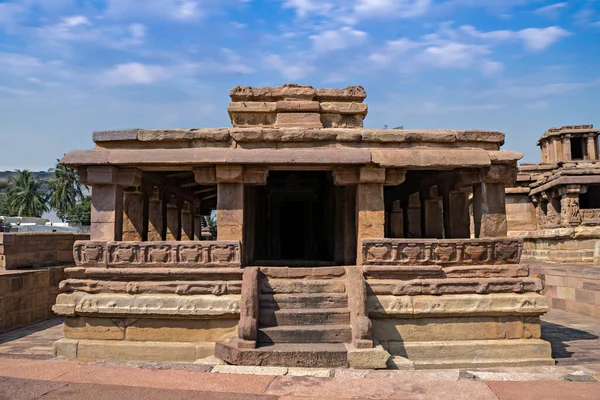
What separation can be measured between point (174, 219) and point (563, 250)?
39.7ft

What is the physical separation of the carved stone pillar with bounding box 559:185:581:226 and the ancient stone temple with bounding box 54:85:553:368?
15.0 metres

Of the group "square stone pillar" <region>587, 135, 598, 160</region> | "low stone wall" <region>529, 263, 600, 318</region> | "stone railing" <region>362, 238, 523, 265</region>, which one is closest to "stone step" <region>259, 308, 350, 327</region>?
"stone railing" <region>362, 238, 523, 265</region>

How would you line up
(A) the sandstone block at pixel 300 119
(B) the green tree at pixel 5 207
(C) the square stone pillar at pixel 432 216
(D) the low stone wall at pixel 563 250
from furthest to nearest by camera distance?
(B) the green tree at pixel 5 207
(D) the low stone wall at pixel 563 250
(C) the square stone pillar at pixel 432 216
(A) the sandstone block at pixel 300 119

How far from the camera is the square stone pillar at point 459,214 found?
8.77m

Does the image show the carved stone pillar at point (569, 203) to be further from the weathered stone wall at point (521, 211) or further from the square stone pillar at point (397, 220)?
the square stone pillar at point (397, 220)

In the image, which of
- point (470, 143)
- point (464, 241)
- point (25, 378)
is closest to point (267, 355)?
point (25, 378)

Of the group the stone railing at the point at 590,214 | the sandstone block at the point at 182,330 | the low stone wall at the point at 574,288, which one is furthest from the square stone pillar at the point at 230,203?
the stone railing at the point at 590,214

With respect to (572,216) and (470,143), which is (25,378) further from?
(572,216)

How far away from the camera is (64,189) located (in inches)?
1791

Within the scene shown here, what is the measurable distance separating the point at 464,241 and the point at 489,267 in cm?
55

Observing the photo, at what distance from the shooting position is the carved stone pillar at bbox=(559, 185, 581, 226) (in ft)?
63.2

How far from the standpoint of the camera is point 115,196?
695 cm

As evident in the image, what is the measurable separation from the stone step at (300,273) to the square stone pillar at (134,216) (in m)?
3.31

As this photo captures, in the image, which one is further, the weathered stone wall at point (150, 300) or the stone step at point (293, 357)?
the weathered stone wall at point (150, 300)
